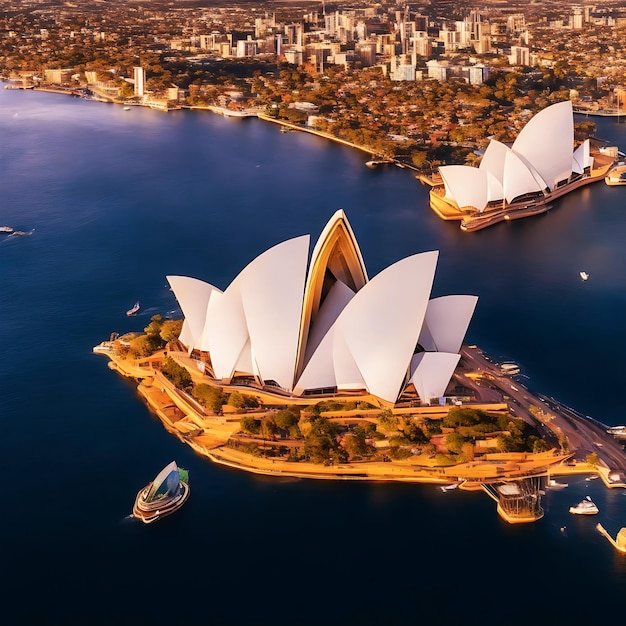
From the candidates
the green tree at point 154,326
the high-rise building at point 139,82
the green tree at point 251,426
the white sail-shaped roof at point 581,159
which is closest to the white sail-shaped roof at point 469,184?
the white sail-shaped roof at point 581,159

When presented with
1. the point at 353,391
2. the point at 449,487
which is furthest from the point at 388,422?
the point at 449,487

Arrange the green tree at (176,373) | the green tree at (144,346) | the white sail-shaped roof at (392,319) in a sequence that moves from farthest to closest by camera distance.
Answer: the green tree at (144,346), the green tree at (176,373), the white sail-shaped roof at (392,319)

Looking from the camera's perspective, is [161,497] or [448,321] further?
Answer: [448,321]

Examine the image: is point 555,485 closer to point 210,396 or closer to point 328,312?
point 328,312

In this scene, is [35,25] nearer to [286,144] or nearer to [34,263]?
[286,144]

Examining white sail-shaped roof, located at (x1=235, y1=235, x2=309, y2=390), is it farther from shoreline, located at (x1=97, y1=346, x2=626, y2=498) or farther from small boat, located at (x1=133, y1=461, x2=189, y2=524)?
small boat, located at (x1=133, y1=461, x2=189, y2=524)

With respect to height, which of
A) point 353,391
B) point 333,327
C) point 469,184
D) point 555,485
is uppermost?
point 469,184

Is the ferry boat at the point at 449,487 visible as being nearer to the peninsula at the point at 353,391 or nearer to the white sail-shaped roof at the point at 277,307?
the peninsula at the point at 353,391
